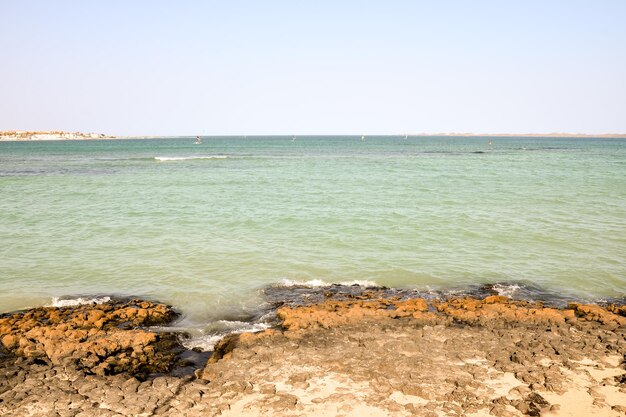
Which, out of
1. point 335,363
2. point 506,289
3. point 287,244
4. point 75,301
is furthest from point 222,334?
point 506,289

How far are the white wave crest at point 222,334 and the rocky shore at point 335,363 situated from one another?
0.26 meters

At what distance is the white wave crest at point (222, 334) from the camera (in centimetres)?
966

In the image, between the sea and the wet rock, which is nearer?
the wet rock

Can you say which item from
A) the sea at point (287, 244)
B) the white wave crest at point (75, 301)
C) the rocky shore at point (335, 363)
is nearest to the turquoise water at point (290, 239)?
the sea at point (287, 244)

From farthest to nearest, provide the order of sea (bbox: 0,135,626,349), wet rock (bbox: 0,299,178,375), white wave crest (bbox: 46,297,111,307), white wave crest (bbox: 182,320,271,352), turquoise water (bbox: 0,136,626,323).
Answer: turquoise water (bbox: 0,136,626,323)
sea (bbox: 0,135,626,349)
white wave crest (bbox: 46,297,111,307)
white wave crest (bbox: 182,320,271,352)
wet rock (bbox: 0,299,178,375)

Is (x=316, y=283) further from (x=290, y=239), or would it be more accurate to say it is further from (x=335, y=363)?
(x=335, y=363)

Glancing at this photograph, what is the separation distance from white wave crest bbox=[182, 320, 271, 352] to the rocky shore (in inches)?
10.1

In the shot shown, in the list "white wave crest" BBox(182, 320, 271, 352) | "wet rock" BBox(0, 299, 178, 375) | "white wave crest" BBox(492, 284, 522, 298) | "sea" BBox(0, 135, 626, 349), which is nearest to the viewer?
"wet rock" BBox(0, 299, 178, 375)

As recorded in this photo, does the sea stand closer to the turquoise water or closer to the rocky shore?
the turquoise water

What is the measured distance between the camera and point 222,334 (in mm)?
10281

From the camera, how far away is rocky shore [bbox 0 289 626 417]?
285 inches

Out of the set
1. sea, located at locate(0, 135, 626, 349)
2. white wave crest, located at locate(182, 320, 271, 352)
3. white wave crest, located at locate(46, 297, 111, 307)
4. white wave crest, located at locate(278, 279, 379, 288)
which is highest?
sea, located at locate(0, 135, 626, 349)

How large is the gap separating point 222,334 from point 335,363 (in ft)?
10.3

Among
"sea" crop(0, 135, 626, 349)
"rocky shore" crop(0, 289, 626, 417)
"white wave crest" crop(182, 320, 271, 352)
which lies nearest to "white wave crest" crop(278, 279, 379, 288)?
"sea" crop(0, 135, 626, 349)
